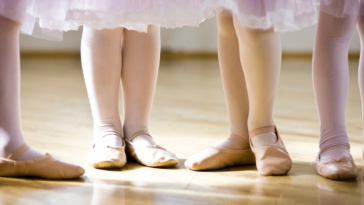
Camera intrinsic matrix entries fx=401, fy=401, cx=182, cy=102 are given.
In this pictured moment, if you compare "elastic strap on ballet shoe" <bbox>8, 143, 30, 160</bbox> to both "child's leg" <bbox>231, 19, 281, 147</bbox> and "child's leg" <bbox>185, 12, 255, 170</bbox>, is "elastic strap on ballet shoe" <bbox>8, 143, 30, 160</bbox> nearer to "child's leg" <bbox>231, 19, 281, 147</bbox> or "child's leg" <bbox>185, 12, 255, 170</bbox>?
"child's leg" <bbox>185, 12, 255, 170</bbox>

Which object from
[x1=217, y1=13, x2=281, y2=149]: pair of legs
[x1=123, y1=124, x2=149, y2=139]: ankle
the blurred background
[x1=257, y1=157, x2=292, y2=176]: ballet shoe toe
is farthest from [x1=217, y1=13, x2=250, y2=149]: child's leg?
the blurred background

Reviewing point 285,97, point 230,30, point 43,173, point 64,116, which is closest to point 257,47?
point 230,30

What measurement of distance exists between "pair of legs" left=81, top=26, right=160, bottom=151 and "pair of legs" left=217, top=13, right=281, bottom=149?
0.63 ft

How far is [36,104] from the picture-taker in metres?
1.82

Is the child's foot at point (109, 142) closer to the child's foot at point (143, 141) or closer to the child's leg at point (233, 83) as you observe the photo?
the child's foot at point (143, 141)

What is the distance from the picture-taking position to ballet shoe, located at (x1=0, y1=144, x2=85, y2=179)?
2.64ft

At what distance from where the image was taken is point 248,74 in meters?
0.83

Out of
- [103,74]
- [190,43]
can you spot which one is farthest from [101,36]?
[190,43]

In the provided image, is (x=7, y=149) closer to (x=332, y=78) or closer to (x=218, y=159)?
(x=218, y=159)

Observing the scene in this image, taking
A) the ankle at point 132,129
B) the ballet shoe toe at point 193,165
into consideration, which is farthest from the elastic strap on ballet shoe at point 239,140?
the ankle at point 132,129

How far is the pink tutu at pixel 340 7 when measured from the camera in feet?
2.49

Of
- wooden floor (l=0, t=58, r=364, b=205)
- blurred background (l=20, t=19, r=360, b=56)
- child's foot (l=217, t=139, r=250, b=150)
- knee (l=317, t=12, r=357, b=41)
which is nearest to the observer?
wooden floor (l=0, t=58, r=364, b=205)

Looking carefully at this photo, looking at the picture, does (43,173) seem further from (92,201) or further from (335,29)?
(335,29)

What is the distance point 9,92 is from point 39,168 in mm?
164
